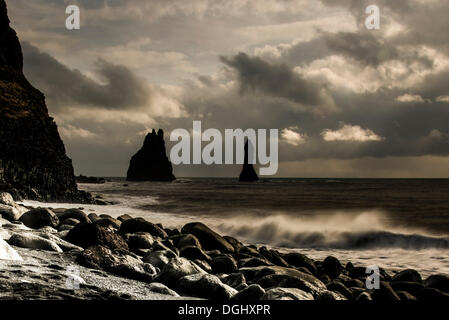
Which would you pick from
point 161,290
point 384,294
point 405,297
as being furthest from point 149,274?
point 405,297

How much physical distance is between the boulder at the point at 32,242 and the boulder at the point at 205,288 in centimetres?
223

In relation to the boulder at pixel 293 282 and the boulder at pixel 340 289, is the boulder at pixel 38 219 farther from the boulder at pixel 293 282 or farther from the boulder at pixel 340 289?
the boulder at pixel 340 289

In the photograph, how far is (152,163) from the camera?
148000 millimetres

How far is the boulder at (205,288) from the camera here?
559cm

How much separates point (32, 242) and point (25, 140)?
20.1 metres

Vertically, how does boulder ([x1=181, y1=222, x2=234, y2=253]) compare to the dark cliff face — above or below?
below

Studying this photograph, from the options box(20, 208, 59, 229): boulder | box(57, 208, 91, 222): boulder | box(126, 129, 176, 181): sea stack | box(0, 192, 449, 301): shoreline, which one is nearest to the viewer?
box(0, 192, 449, 301): shoreline

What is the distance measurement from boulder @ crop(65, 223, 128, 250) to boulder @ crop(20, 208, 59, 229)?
6.99 ft

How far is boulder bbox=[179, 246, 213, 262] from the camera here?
8.66 m

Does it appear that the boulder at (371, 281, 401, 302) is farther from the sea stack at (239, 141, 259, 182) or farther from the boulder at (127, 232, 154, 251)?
the sea stack at (239, 141, 259, 182)

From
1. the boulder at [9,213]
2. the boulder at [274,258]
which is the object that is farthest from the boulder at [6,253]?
the boulder at [274,258]

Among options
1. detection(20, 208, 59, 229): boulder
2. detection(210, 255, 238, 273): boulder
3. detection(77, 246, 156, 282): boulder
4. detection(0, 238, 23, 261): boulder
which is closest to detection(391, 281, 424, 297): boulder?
detection(210, 255, 238, 273): boulder
